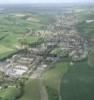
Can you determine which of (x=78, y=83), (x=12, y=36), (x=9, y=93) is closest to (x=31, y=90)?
(x=9, y=93)

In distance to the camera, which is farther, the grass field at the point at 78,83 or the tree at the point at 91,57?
the tree at the point at 91,57

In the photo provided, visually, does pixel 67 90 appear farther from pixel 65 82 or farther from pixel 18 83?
pixel 18 83

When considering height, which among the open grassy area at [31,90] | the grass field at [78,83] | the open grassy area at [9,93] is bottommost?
the open grassy area at [31,90]

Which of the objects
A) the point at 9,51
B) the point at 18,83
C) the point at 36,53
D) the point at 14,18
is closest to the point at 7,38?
the point at 9,51

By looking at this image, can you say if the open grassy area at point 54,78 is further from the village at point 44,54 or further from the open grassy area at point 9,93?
the open grassy area at point 9,93

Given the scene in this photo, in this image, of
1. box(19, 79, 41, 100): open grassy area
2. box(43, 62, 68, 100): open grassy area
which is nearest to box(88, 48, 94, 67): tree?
box(43, 62, 68, 100): open grassy area

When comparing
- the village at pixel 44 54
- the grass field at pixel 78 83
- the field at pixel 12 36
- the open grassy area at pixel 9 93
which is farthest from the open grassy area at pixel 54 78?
the field at pixel 12 36

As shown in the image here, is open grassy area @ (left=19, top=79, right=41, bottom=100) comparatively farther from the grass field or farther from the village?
the grass field
